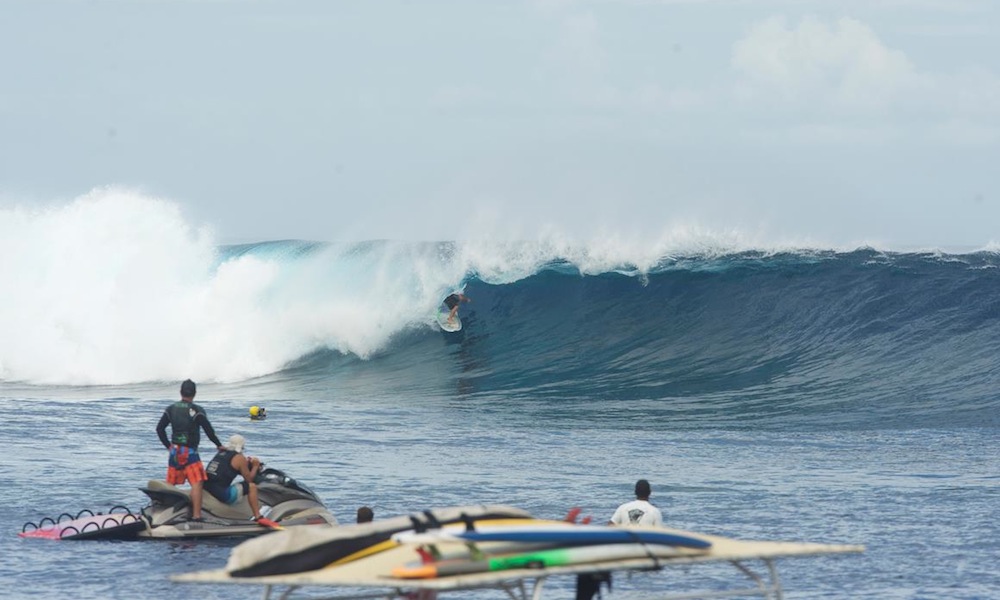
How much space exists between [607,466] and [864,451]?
402 cm

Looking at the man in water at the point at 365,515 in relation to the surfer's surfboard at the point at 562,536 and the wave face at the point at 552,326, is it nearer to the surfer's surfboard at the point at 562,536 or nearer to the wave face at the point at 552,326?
the surfer's surfboard at the point at 562,536

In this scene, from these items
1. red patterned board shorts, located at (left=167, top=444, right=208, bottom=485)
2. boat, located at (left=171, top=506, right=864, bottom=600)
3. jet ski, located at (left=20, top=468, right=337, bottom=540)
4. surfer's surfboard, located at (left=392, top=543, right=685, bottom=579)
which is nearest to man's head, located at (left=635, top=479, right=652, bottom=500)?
jet ski, located at (left=20, top=468, right=337, bottom=540)

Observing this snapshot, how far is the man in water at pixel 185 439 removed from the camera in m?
14.8

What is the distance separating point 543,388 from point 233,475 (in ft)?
43.5

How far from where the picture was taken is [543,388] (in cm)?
2747

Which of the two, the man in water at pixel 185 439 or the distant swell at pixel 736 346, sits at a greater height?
the distant swell at pixel 736 346

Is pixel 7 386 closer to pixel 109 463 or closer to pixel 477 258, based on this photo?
pixel 477 258

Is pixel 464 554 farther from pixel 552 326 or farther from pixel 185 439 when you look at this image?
pixel 552 326

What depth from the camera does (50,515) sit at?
15.2 metres

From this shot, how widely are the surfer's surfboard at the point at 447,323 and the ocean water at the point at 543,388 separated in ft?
1.38

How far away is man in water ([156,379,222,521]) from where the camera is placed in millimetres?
14758

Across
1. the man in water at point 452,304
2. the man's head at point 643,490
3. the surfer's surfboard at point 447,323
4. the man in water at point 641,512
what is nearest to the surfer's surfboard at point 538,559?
the man in water at point 641,512

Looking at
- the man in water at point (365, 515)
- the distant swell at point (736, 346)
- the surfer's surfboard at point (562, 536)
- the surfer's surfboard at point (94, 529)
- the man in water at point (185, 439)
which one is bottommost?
the surfer's surfboard at point (94, 529)

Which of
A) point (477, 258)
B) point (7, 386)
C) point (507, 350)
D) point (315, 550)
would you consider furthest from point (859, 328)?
point (315, 550)
